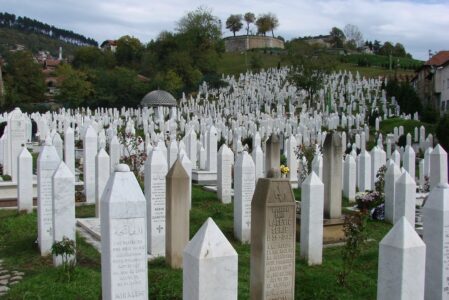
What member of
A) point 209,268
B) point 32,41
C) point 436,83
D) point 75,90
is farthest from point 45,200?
point 32,41

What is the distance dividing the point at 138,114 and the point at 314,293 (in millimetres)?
44096

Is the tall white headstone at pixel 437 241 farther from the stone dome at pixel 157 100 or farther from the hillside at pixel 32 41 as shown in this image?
the hillside at pixel 32 41

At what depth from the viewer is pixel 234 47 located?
130500 mm

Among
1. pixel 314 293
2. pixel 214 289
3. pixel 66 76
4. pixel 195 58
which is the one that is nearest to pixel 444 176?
pixel 314 293

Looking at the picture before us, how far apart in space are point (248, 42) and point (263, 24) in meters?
5.91

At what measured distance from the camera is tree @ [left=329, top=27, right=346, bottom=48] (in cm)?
13100

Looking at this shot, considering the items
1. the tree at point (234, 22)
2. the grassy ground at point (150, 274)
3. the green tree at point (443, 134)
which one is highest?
the tree at point (234, 22)

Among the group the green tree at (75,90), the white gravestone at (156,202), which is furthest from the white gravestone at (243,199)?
the green tree at (75,90)

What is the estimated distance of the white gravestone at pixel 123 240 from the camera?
17.8 ft

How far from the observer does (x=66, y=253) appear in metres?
7.87

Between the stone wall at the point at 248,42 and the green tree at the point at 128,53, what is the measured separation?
4018cm

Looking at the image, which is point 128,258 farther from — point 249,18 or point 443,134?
point 249,18

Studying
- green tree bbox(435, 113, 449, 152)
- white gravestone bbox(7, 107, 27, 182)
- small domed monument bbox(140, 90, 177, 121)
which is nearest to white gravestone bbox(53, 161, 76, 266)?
white gravestone bbox(7, 107, 27, 182)

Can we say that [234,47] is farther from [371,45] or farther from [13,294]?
[13,294]
